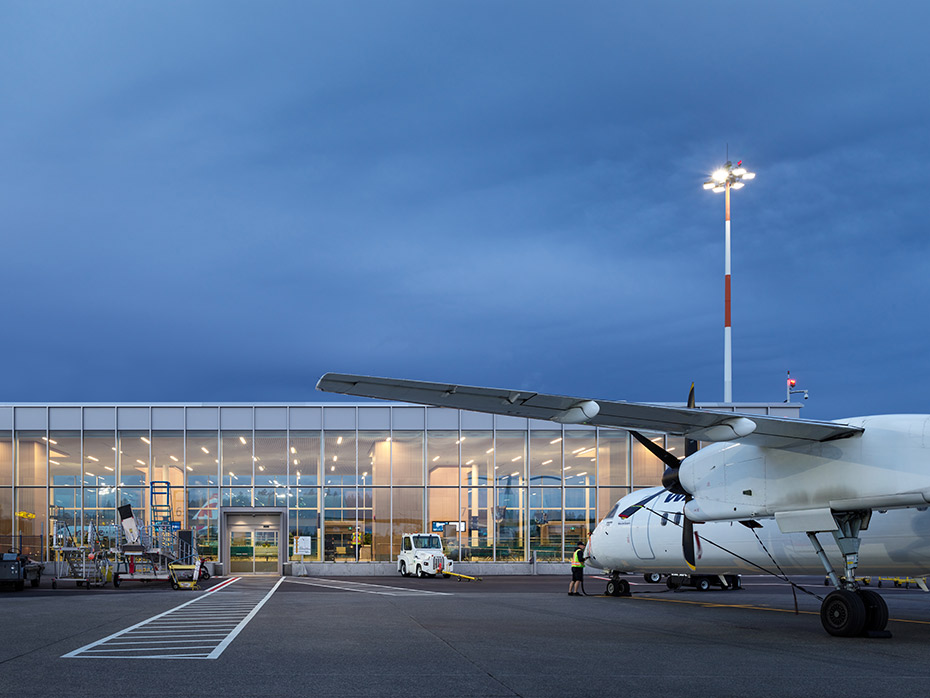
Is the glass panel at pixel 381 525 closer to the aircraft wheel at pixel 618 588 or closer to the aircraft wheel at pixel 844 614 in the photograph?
the aircraft wheel at pixel 618 588

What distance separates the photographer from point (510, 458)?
1747 inches

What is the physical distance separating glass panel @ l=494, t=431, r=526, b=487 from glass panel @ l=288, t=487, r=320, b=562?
28.4ft

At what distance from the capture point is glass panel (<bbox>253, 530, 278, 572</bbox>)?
43.2 m

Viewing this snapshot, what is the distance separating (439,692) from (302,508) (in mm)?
35858

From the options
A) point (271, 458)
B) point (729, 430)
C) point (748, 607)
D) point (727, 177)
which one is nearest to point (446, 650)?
point (729, 430)

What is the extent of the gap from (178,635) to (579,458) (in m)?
32.3

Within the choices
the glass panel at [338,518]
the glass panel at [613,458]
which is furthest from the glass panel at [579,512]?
the glass panel at [338,518]

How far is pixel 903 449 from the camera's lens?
1280 centimetres

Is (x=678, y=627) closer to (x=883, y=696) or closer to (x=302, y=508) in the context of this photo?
(x=883, y=696)

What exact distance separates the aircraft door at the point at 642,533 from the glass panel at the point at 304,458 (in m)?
21.8

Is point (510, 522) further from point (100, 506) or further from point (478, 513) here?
point (100, 506)

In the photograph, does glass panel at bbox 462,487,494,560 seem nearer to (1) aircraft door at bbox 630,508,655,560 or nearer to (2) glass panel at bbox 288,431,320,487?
(2) glass panel at bbox 288,431,320,487

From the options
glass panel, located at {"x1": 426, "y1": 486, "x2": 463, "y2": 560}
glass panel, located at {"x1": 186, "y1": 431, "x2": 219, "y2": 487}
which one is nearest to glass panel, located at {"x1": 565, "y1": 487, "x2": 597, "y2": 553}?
glass panel, located at {"x1": 426, "y1": 486, "x2": 463, "y2": 560}

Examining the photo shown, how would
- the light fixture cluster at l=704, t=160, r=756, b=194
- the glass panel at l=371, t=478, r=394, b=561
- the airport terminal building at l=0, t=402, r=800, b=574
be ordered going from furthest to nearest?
the glass panel at l=371, t=478, r=394, b=561, the airport terminal building at l=0, t=402, r=800, b=574, the light fixture cluster at l=704, t=160, r=756, b=194
